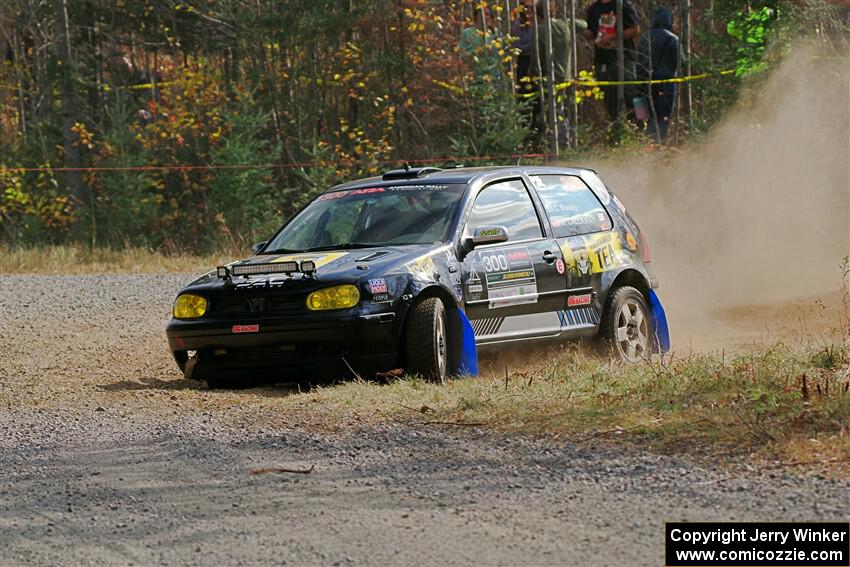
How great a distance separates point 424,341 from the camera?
938cm

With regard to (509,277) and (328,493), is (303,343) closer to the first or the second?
(509,277)

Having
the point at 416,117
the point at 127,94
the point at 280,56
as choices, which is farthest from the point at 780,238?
the point at 127,94

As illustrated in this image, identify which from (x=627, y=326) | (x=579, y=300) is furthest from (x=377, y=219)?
(x=627, y=326)

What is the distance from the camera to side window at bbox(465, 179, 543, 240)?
10484mm

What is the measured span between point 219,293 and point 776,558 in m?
5.42

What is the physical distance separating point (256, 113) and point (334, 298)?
16.3 m

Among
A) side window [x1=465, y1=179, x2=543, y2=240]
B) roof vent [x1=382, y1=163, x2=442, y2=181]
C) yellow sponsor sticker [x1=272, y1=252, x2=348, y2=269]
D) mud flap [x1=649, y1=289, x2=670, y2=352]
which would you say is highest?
roof vent [x1=382, y1=163, x2=442, y2=181]

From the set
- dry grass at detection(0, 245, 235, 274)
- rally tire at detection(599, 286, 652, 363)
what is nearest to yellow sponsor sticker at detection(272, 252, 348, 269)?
rally tire at detection(599, 286, 652, 363)

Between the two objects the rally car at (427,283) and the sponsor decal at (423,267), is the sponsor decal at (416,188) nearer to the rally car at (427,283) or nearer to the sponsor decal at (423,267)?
the rally car at (427,283)

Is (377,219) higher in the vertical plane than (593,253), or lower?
higher

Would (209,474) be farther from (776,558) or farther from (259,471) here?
(776,558)

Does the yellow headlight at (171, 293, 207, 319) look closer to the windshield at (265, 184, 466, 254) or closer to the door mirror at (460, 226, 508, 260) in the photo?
the windshield at (265, 184, 466, 254)

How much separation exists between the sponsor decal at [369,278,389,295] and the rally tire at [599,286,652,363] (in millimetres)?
2387

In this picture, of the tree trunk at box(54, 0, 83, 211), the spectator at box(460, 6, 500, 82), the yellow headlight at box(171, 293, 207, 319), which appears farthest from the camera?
the tree trunk at box(54, 0, 83, 211)
